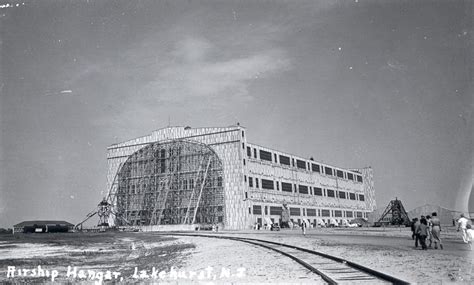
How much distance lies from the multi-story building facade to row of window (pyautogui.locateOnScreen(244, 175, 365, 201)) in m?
0.15

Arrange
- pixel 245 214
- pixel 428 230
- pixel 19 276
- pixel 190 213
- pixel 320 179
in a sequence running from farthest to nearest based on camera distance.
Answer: pixel 320 179
pixel 190 213
pixel 245 214
pixel 428 230
pixel 19 276

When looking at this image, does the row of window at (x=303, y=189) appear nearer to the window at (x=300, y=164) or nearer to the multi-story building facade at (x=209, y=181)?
the multi-story building facade at (x=209, y=181)

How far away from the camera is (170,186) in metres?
67.8

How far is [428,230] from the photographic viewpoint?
19.8 metres

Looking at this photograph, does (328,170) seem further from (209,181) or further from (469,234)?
(469,234)

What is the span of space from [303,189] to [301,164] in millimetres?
4741

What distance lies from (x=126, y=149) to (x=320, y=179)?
1445 inches

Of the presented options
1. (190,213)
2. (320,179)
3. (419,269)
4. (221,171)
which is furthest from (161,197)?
(419,269)

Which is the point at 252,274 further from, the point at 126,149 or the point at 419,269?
the point at 126,149

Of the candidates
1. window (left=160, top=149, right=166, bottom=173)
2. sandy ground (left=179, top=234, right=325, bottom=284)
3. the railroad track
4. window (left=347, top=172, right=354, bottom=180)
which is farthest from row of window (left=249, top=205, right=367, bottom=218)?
the railroad track

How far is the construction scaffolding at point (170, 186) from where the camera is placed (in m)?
63.7

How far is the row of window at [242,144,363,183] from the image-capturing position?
219 ft

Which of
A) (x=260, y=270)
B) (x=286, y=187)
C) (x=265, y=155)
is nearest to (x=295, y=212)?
(x=286, y=187)

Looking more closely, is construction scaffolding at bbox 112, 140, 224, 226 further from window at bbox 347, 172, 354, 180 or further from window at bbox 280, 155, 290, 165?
window at bbox 347, 172, 354, 180
